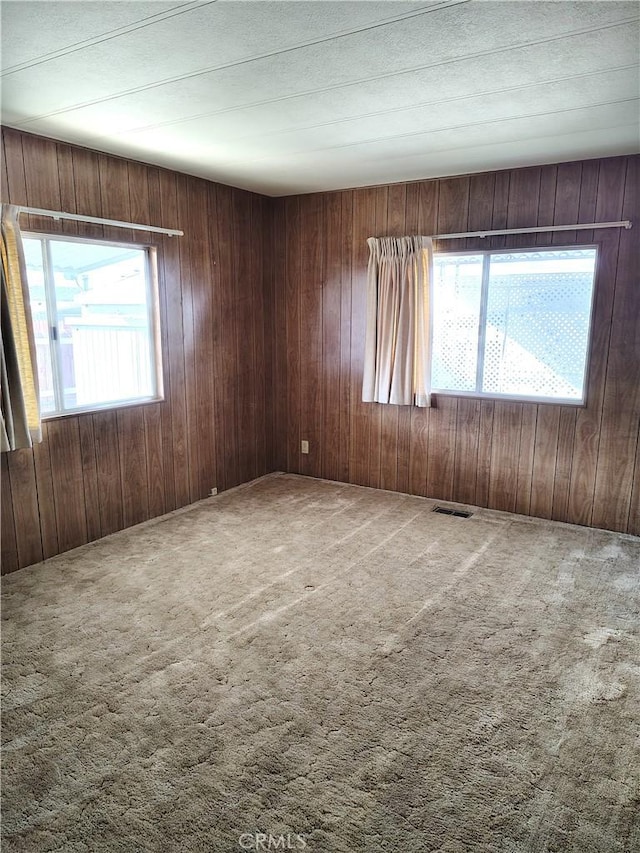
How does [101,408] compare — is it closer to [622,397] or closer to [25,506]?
[25,506]

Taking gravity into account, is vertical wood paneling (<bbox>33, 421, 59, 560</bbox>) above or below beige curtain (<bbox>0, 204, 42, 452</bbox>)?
below

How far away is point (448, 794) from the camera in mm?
1745

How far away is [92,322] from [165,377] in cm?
68

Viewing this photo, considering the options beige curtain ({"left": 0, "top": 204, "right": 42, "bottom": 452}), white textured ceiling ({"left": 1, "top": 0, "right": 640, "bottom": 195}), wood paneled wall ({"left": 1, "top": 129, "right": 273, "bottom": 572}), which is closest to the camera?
white textured ceiling ({"left": 1, "top": 0, "right": 640, "bottom": 195})

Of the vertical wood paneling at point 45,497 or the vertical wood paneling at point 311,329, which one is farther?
the vertical wood paneling at point 311,329

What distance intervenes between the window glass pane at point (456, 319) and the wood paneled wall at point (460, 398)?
13cm

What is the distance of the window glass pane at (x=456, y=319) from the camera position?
13.6 ft

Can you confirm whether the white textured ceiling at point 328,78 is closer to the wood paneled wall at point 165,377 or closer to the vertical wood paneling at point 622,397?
the wood paneled wall at point 165,377

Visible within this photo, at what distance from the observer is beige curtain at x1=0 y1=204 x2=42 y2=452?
117 inches

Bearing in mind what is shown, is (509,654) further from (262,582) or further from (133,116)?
(133,116)

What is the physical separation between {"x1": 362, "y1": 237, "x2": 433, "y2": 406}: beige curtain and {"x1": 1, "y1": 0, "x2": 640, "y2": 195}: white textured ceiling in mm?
780

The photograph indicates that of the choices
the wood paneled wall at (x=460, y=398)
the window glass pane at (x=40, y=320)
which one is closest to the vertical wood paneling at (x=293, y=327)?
the wood paneled wall at (x=460, y=398)

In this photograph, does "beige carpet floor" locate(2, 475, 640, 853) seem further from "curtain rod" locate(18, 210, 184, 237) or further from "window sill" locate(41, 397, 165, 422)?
"curtain rod" locate(18, 210, 184, 237)

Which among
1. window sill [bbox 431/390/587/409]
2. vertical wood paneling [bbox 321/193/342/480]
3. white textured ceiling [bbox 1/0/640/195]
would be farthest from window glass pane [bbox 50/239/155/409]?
window sill [bbox 431/390/587/409]
